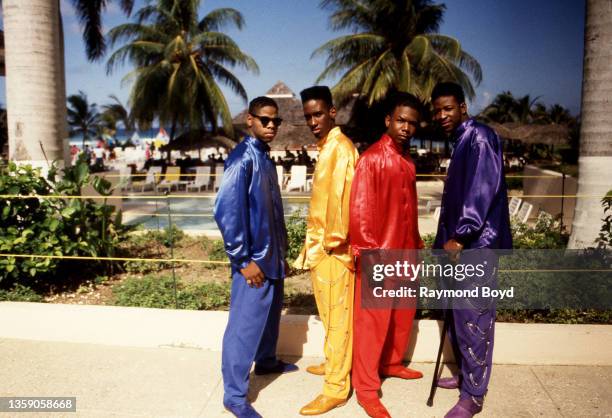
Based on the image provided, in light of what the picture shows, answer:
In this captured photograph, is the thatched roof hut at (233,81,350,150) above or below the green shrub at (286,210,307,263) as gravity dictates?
above

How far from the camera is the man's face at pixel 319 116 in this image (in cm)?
297

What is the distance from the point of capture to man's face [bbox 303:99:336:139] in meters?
2.97

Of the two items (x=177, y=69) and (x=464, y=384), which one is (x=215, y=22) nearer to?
(x=177, y=69)

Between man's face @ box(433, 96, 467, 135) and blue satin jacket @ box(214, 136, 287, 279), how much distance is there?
1061 millimetres

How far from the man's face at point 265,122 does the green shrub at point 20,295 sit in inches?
124

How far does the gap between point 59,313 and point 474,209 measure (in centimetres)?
329

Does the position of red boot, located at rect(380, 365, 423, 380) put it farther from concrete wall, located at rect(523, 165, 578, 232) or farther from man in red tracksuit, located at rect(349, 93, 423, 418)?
concrete wall, located at rect(523, 165, 578, 232)

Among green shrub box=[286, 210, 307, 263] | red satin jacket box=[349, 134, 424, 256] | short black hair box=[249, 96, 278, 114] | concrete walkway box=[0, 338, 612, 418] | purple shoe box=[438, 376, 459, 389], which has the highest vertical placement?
short black hair box=[249, 96, 278, 114]

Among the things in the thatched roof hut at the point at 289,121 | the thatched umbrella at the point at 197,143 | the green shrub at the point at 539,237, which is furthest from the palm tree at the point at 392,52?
the green shrub at the point at 539,237

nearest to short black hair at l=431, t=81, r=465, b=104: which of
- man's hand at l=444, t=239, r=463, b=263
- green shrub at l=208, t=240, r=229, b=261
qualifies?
man's hand at l=444, t=239, r=463, b=263

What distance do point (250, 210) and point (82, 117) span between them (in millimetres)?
46287

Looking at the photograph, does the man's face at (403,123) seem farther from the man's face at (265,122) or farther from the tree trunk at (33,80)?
the tree trunk at (33,80)

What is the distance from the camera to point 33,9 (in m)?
5.55

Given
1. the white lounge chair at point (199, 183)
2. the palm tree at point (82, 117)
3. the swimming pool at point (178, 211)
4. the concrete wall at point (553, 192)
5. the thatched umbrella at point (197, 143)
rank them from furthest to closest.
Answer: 1. the palm tree at point (82, 117)
2. the thatched umbrella at point (197, 143)
3. the white lounge chair at point (199, 183)
4. the swimming pool at point (178, 211)
5. the concrete wall at point (553, 192)
